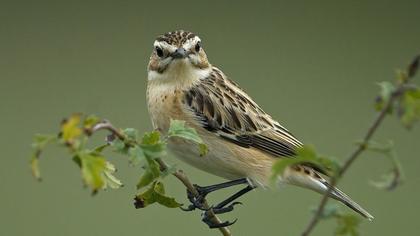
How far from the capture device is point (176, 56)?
15.8 ft

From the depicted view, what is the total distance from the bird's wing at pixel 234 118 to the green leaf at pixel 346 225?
9.89ft

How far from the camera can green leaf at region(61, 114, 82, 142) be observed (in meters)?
1.93

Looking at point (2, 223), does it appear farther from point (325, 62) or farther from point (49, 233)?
point (325, 62)

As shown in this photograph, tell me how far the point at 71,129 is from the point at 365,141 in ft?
2.04

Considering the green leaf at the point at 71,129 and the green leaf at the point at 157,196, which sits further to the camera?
the green leaf at the point at 157,196

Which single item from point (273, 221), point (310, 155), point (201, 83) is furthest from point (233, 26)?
point (310, 155)

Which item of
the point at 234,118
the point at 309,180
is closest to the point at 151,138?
the point at 234,118

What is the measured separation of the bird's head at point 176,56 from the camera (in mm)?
4785

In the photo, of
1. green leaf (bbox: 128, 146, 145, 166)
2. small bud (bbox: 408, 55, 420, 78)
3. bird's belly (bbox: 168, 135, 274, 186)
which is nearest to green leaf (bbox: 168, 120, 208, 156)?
green leaf (bbox: 128, 146, 145, 166)

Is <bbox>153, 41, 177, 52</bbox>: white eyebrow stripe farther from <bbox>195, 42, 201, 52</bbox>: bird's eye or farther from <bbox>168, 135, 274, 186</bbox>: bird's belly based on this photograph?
<bbox>168, 135, 274, 186</bbox>: bird's belly

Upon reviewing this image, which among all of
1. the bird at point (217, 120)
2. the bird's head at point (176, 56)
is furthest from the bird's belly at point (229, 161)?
the bird's head at point (176, 56)

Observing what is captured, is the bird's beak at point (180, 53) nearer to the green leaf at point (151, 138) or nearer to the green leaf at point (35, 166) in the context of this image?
the green leaf at point (151, 138)

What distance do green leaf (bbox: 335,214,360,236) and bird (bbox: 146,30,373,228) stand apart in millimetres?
2805

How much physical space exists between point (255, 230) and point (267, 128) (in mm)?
3546
